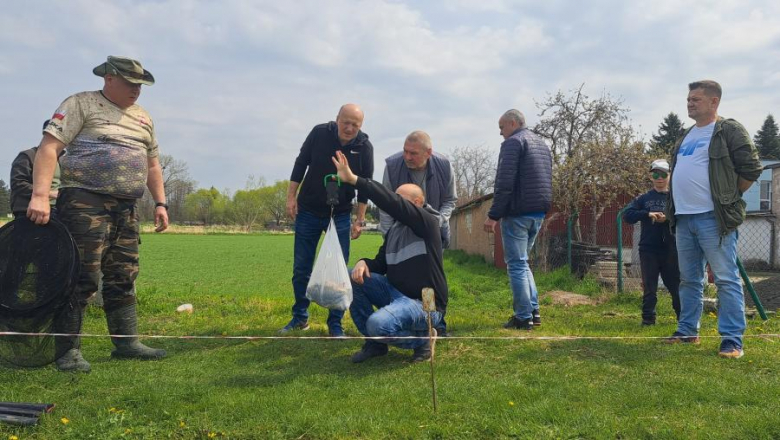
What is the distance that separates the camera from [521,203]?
534 cm

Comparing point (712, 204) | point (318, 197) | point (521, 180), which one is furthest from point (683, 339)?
point (318, 197)

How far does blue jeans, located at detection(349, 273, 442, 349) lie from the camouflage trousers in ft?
5.80

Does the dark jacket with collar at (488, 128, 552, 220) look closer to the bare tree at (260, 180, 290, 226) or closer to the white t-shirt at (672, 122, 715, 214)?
the white t-shirt at (672, 122, 715, 214)

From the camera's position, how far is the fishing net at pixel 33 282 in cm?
364

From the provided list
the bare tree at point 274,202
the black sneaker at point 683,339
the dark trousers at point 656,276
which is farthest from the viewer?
the bare tree at point 274,202

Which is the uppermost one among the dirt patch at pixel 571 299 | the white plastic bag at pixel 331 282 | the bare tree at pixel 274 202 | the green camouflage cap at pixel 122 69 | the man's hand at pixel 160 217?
the bare tree at pixel 274 202

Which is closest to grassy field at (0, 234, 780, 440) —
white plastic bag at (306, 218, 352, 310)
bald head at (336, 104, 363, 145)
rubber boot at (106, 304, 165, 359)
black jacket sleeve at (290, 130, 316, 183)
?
rubber boot at (106, 304, 165, 359)

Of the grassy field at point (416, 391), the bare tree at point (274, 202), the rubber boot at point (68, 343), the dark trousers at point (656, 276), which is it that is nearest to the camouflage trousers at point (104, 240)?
the rubber boot at point (68, 343)

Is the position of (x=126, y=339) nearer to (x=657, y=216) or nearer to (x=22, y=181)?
(x=22, y=181)

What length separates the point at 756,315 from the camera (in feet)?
20.6

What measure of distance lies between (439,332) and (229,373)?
1807 millimetres

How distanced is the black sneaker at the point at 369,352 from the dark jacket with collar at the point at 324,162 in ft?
4.72

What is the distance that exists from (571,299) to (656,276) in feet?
7.51

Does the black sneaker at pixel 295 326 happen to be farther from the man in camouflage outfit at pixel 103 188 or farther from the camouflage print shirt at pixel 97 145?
the camouflage print shirt at pixel 97 145
